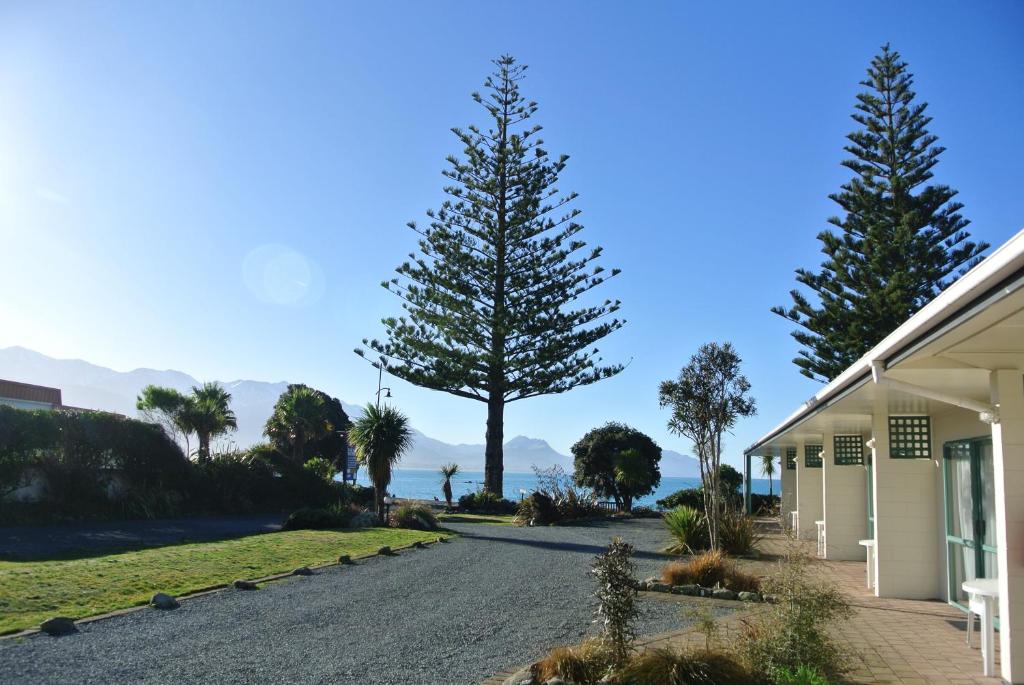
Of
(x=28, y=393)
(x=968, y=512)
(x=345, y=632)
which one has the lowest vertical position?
(x=345, y=632)

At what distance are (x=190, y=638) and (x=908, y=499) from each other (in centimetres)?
711

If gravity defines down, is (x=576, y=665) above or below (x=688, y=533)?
below

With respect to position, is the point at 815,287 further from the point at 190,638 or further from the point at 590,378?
the point at 190,638

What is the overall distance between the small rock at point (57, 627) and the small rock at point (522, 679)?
3269 millimetres

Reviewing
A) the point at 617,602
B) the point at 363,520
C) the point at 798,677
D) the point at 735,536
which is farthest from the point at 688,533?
the point at 798,677

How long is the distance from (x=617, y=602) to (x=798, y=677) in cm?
103

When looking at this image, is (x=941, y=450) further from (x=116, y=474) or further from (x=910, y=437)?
(x=116, y=474)

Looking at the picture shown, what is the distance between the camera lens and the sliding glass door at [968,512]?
6996 mm

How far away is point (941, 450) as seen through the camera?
8.48m

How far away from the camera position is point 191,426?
26.4 m

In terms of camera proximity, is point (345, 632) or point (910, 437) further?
point (910, 437)

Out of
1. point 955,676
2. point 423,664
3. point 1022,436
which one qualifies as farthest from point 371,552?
point 1022,436

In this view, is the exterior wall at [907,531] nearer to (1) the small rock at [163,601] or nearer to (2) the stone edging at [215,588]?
(2) the stone edging at [215,588]

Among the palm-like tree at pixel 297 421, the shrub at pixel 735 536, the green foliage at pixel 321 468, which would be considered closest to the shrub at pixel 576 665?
the shrub at pixel 735 536
